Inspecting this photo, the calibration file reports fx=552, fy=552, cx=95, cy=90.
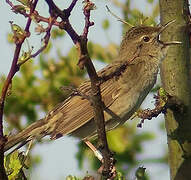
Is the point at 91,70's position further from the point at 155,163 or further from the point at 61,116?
the point at 61,116

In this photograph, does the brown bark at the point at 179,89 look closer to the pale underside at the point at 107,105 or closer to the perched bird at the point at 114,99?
the perched bird at the point at 114,99

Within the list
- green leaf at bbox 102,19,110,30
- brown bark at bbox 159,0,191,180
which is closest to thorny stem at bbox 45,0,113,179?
brown bark at bbox 159,0,191,180

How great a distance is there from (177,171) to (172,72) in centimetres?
67

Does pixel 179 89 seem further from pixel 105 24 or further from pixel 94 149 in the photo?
pixel 105 24

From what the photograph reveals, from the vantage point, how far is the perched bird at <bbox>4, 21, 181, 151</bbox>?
14.1 ft

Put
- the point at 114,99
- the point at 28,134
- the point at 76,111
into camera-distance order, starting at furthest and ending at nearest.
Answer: the point at 114,99 < the point at 76,111 < the point at 28,134

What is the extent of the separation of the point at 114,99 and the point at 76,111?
35 cm

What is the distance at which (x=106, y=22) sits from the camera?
4430 mm

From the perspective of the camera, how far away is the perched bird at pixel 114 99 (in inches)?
170

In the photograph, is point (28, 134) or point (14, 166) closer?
point (14, 166)

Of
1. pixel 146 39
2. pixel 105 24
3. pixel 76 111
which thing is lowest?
pixel 76 111

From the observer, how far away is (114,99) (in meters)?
4.64

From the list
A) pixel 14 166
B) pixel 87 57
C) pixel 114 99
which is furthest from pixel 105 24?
pixel 87 57

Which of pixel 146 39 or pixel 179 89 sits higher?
pixel 146 39
